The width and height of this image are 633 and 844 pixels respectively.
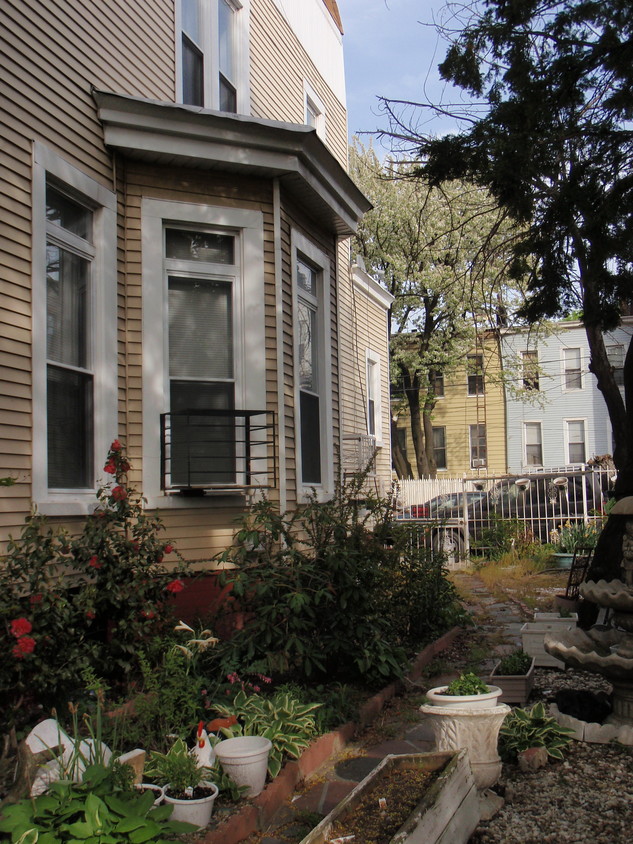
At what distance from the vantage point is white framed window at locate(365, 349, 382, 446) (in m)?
16.2

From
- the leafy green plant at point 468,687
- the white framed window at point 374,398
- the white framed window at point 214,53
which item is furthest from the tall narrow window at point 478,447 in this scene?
the leafy green plant at point 468,687

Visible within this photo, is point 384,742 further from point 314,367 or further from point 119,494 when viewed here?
point 314,367

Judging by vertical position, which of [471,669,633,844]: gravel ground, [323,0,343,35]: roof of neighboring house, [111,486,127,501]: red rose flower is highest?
[323,0,343,35]: roof of neighboring house

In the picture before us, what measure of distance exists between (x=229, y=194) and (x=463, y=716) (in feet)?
17.1

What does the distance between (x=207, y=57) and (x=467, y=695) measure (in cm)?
735

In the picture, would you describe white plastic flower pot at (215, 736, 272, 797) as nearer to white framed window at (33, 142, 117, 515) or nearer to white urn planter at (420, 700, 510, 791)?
white urn planter at (420, 700, 510, 791)

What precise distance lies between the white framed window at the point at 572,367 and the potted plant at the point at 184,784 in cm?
3180

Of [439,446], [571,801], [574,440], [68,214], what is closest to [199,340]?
[68,214]

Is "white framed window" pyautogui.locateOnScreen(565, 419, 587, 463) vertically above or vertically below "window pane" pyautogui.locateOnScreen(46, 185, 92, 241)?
below

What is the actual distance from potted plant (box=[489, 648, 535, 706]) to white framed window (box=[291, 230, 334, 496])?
3151 millimetres

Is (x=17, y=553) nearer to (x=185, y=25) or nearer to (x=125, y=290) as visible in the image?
(x=125, y=290)

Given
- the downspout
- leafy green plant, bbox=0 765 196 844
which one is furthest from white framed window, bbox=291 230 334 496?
leafy green plant, bbox=0 765 196 844

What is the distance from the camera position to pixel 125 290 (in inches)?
274

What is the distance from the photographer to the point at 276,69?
10.6 m
